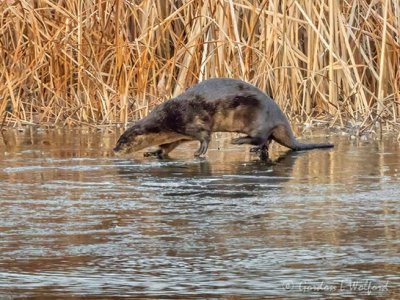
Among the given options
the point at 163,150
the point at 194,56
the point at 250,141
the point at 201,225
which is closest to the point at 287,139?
the point at 250,141

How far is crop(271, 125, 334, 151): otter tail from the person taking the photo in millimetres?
6891

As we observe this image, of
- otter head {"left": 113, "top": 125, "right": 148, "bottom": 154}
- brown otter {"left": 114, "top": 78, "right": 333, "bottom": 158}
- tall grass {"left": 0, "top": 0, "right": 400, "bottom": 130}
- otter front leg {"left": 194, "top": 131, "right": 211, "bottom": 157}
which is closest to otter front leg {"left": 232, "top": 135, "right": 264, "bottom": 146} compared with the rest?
brown otter {"left": 114, "top": 78, "right": 333, "bottom": 158}

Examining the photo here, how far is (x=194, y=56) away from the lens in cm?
851

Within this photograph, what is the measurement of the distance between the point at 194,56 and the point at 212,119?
1.64 metres

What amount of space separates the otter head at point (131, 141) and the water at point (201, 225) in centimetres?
10

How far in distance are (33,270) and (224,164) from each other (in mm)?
2912

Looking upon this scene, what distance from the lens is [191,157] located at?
6.76m

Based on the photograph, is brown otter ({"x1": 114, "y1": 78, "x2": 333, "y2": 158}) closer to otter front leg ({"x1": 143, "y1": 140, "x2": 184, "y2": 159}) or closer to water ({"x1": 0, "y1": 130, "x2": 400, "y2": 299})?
otter front leg ({"x1": 143, "y1": 140, "x2": 184, "y2": 159})

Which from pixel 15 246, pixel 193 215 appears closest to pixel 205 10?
pixel 193 215

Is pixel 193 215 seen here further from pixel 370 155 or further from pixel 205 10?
pixel 205 10

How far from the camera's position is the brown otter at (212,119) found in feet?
22.6

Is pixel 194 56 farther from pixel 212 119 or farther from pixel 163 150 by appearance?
pixel 163 150

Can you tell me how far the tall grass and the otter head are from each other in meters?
1.25

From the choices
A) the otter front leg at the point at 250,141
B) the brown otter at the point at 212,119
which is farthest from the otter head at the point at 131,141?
the otter front leg at the point at 250,141
